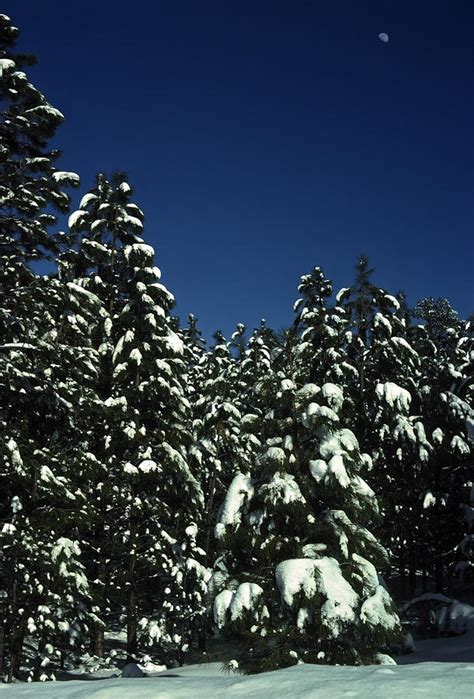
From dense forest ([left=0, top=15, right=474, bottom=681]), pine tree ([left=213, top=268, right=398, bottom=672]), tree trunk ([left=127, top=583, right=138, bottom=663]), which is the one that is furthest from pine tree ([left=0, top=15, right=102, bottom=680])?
pine tree ([left=213, top=268, right=398, bottom=672])

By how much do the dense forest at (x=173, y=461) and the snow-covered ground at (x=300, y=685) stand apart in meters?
2.55

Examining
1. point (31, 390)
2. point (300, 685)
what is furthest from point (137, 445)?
point (300, 685)

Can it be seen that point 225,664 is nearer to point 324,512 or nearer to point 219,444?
point 324,512

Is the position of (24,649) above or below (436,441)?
below

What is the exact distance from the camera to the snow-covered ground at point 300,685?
5.84m

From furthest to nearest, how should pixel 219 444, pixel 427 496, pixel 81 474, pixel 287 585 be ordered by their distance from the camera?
pixel 219 444, pixel 427 496, pixel 81 474, pixel 287 585

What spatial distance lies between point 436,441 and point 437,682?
18.2m

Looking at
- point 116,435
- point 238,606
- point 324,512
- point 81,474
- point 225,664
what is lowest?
point 225,664

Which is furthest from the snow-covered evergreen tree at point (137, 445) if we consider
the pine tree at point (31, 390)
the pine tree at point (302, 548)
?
the pine tree at point (302, 548)

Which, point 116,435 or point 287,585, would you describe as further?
point 116,435

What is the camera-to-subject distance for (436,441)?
2319 cm

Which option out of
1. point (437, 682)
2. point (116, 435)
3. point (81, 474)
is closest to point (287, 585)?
point (437, 682)

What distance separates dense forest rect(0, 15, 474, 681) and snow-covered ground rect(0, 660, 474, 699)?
100 inches

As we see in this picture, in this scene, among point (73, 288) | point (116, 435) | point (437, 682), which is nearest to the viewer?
point (437, 682)
